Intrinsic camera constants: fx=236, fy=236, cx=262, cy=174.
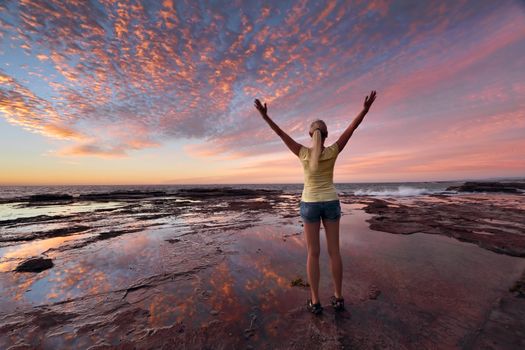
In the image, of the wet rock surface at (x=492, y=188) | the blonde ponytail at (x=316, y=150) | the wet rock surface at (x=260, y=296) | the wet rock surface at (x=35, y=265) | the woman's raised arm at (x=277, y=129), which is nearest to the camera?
the wet rock surface at (x=260, y=296)

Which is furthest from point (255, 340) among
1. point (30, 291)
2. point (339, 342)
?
point (30, 291)

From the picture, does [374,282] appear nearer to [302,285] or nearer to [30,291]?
[302,285]

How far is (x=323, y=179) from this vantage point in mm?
3443

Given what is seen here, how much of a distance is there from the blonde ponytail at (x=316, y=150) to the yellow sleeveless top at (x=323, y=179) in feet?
0.67

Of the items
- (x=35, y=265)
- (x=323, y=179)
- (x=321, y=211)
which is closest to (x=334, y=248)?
(x=321, y=211)

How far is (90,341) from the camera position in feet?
9.40

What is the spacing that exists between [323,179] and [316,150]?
0.49 m

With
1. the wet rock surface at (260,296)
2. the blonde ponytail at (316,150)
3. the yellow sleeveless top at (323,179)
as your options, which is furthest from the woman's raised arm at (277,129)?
the wet rock surface at (260,296)

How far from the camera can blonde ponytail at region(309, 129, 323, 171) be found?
319 cm

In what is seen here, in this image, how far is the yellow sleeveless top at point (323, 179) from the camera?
3.40m

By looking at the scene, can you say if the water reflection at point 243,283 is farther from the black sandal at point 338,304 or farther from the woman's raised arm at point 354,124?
the woman's raised arm at point 354,124

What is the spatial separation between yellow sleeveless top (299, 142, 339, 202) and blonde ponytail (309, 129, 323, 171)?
8.0 inches

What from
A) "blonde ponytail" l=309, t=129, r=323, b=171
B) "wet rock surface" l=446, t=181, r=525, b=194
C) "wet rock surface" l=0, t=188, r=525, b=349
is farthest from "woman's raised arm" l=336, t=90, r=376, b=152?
"wet rock surface" l=446, t=181, r=525, b=194

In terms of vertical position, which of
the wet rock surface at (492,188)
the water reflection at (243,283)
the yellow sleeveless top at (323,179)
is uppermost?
the yellow sleeveless top at (323,179)
